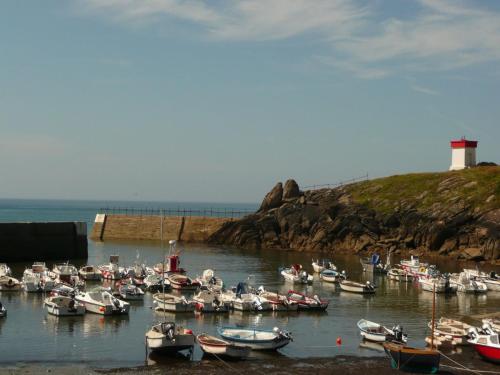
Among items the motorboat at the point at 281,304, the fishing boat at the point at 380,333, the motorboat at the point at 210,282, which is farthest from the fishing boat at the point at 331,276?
the fishing boat at the point at 380,333

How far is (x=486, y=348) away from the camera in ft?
145

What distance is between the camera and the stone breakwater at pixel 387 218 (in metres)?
114

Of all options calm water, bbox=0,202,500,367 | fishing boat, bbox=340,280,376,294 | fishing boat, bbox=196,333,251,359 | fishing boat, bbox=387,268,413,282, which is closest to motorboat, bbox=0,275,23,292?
calm water, bbox=0,202,500,367

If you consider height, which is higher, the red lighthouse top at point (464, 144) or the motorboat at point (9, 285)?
the red lighthouse top at point (464, 144)

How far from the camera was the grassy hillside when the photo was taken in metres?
119

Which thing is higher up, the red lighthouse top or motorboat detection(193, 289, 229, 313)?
the red lighthouse top

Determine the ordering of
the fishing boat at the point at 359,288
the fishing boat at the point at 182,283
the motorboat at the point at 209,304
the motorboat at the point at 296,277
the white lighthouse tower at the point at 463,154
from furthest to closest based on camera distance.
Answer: the white lighthouse tower at the point at 463,154 < the motorboat at the point at 296,277 < the fishing boat at the point at 359,288 < the fishing boat at the point at 182,283 < the motorboat at the point at 209,304

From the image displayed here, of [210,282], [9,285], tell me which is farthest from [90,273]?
[210,282]

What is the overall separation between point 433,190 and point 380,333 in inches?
3288

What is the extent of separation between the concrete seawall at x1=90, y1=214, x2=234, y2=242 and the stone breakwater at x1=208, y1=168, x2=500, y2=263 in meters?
3.84

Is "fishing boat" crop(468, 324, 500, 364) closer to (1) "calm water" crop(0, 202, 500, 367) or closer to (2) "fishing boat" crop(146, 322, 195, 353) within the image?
(1) "calm water" crop(0, 202, 500, 367)

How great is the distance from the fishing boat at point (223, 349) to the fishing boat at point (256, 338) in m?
1.38

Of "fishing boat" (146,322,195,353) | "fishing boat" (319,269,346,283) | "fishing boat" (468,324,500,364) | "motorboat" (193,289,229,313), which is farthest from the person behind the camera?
"fishing boat" (319,269,346,283)

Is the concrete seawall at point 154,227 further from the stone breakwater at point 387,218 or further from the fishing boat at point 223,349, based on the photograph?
the fishing boat at point 223,349
